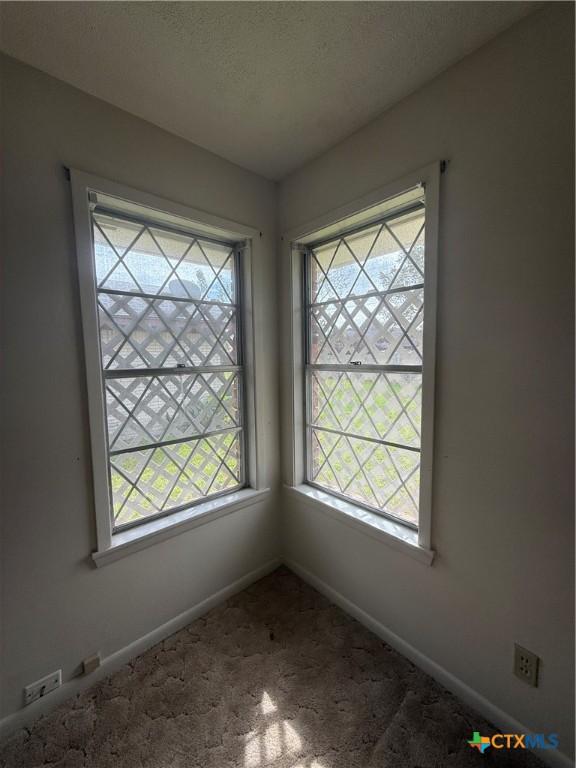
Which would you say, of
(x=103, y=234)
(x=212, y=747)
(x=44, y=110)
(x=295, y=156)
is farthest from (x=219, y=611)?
(x=295, y=156)

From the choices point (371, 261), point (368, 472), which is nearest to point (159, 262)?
point (371, 261)

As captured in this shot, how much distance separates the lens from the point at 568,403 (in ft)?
3.16

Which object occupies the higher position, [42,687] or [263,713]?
[42,687]

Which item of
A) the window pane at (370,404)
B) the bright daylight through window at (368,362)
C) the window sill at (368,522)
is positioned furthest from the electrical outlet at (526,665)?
the window pane at (370,404)

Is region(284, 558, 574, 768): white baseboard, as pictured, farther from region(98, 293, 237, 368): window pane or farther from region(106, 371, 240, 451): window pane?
region(98, 293, 237, 368): window pane

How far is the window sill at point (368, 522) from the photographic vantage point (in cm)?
137

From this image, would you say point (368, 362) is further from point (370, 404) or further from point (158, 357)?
point (158, 357)

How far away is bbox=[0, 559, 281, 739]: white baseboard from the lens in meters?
1.18

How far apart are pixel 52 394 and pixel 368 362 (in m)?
1.42

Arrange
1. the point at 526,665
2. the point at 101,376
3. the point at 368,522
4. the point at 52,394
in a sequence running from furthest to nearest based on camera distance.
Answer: the point at 368,522 → the point at 101,376 → the point at 52,394 → the point at 526,665

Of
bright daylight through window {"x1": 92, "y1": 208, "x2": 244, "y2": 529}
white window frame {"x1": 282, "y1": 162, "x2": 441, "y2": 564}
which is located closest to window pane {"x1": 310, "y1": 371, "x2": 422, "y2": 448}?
white window frame {"x1": 282, "y1": 162, "x2": 441, "y2": 564}

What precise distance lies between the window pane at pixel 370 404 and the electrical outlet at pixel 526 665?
2.58ft

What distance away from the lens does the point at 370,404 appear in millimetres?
1630

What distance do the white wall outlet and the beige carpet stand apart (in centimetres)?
8
